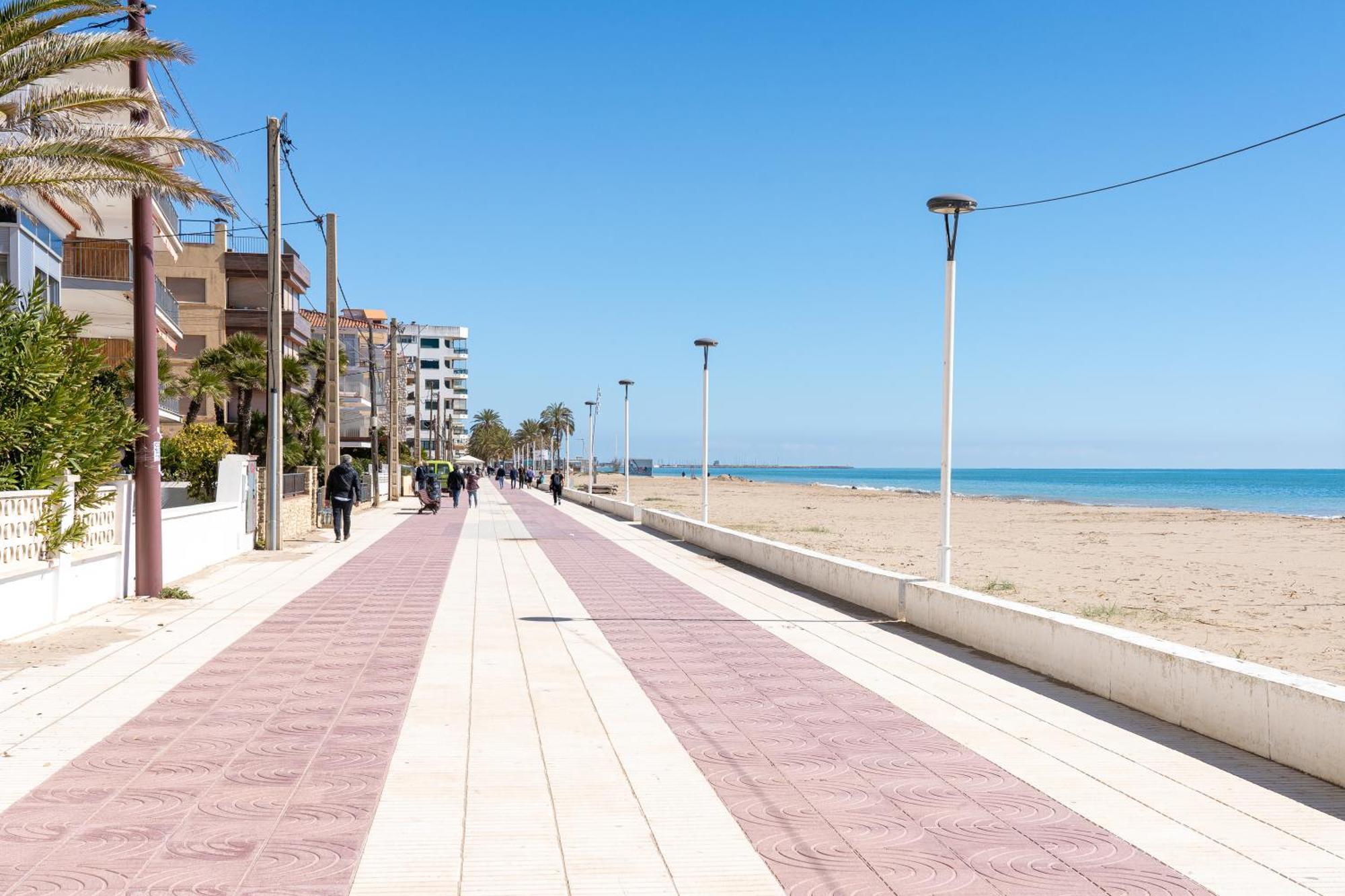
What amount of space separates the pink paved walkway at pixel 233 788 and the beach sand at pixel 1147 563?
811 cm

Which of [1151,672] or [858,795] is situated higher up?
[1151,672]

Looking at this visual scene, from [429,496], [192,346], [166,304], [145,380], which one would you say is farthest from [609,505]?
[145,380]

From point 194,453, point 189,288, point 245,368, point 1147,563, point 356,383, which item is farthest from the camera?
point 356,383

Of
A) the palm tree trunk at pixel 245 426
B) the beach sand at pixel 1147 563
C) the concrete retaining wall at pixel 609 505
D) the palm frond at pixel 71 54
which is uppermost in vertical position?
the palm frond at pixel 71 54

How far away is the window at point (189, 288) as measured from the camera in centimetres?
5200

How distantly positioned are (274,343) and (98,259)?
1228 centimetres

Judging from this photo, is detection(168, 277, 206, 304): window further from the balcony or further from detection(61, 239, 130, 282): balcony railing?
detection(61, 239, 130, 282): balcony railing

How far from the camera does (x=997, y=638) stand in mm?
9914

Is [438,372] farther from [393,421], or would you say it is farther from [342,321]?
[393,421]

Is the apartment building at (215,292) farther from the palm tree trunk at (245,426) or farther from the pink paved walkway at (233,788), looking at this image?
the pink paved walkway at (233,788)

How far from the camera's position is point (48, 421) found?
11719 mm

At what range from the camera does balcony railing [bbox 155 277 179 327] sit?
33.2m

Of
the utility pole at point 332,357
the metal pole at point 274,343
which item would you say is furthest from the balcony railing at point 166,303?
the metal pole at point 274,343

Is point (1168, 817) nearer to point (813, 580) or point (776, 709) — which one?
point (776, 709)
